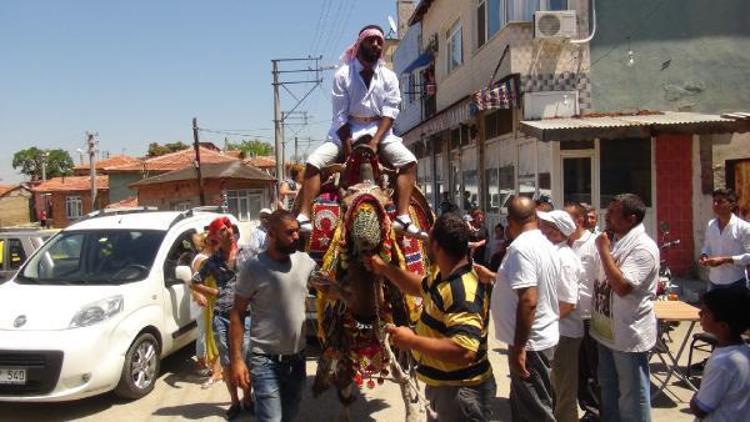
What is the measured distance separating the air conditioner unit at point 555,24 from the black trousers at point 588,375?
784 cm

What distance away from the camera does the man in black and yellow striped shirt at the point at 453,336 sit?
314 cm

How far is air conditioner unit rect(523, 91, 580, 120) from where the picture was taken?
39.3ft

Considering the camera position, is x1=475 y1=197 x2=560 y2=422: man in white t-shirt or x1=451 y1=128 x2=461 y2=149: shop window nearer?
x1=475 y1=197 x2=560 y2=422: man in white t-shirt

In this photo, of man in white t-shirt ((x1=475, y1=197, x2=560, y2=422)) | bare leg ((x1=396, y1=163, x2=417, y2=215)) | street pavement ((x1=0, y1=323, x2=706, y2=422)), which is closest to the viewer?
man in white t-shirt ((x1=475, y1=197, x2=560, y2=422))

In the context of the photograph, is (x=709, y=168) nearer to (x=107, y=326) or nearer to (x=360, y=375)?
(x=360, y=375)

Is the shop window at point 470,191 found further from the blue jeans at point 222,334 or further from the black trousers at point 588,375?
the blue jeans at point 222,334

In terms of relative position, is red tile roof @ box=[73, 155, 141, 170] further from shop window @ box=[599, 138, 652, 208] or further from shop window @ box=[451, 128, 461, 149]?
shop window @ box=[599, 138, 652, 208]

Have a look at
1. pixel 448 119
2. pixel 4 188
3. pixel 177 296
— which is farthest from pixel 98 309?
pixel 4 188

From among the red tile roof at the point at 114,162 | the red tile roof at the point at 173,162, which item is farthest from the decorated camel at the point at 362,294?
the red tile roof at the point at 114,162

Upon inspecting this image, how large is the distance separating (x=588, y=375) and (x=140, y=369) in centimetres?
447

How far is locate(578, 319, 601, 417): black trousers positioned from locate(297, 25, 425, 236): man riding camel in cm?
210

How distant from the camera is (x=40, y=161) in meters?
79.9

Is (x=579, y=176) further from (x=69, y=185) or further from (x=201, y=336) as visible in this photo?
(x=69, y=185)

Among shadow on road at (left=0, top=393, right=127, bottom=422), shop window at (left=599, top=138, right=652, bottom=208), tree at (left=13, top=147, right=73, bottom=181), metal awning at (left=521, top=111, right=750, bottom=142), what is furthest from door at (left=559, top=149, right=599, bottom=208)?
tree at (left=13, top=147, right=73, bottom=181)
